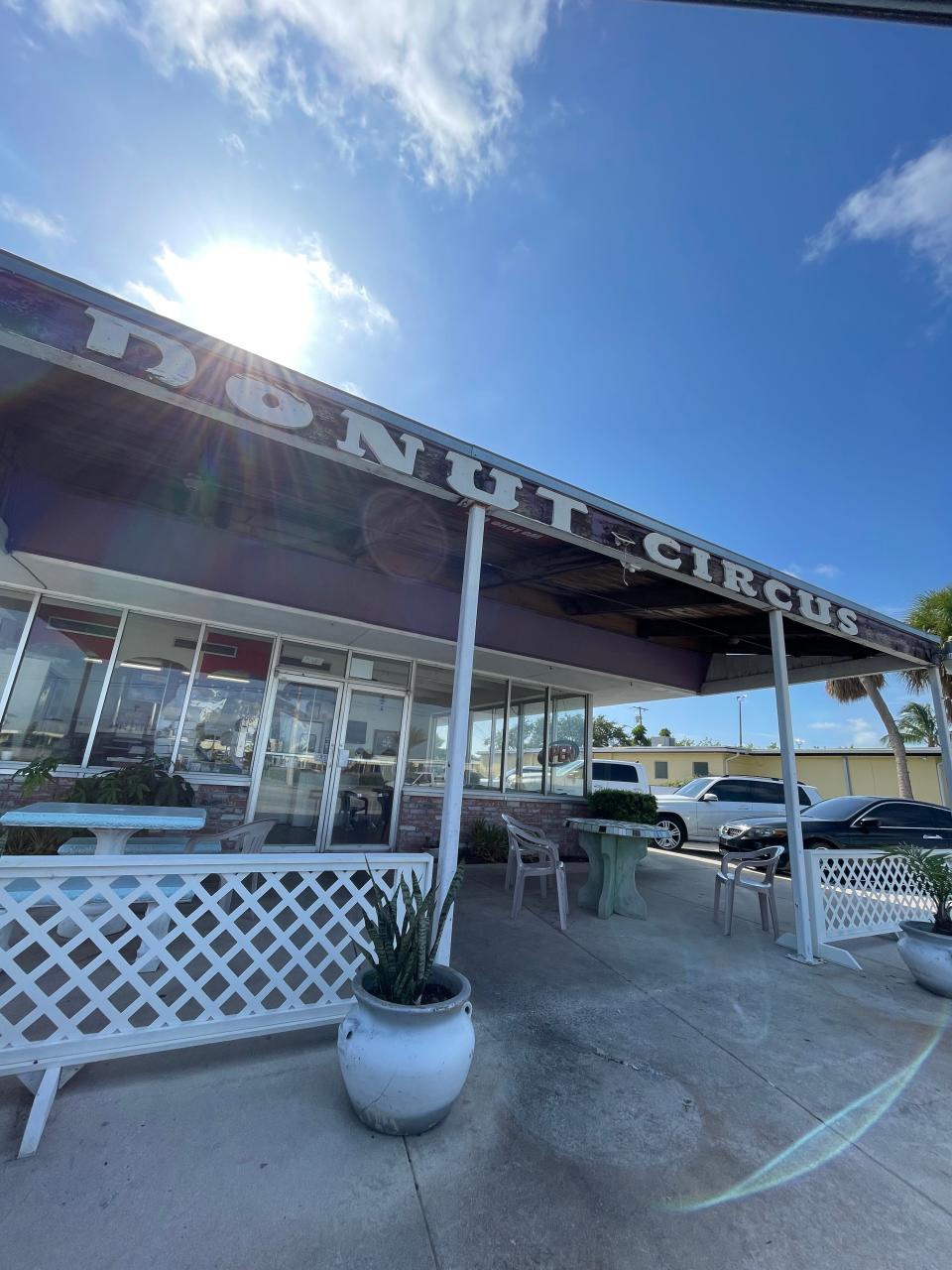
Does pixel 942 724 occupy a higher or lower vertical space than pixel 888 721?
lower

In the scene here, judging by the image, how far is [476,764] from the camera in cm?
795

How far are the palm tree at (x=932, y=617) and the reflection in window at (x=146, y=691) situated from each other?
51.7ft

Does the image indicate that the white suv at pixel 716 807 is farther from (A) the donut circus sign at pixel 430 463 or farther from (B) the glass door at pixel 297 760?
(A) the donut circus sign at pixel 430 463

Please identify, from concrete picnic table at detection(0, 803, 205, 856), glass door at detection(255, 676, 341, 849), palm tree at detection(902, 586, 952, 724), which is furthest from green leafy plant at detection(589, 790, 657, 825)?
palm tree at detection(902, 586, 952, 724)

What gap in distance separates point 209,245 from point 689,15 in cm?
384

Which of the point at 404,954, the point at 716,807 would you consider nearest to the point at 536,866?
the point at 404,954

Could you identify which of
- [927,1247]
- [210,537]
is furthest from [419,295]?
[927,1247]

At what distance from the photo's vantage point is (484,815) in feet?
24.9

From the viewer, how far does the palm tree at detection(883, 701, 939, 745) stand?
67.0 ft

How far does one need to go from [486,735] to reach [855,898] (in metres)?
4.83

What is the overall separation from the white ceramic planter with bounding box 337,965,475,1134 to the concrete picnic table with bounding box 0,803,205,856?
185cm

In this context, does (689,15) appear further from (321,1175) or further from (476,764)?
(476,764)

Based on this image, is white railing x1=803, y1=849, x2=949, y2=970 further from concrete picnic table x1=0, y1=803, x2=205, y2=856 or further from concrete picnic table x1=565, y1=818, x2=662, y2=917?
concrete picnic table x1=0, y1=803, x2=205, y2=856

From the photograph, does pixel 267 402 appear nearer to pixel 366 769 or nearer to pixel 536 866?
pixel 536 866
